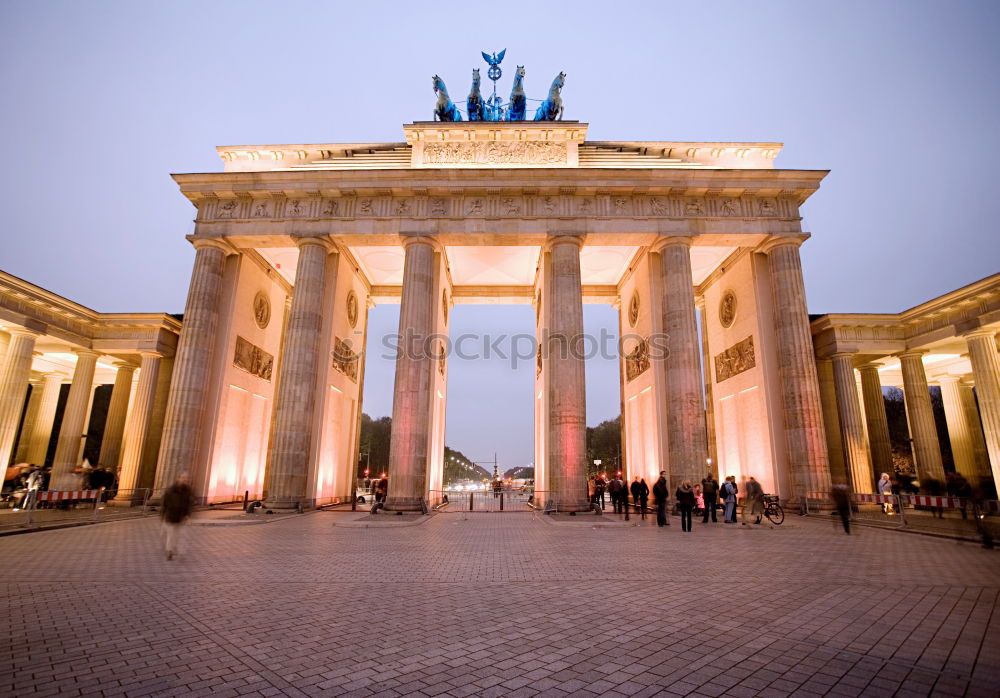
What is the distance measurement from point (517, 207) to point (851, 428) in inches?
737

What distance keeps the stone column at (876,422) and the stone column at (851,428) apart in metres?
2.10

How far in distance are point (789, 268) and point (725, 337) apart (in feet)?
17.1

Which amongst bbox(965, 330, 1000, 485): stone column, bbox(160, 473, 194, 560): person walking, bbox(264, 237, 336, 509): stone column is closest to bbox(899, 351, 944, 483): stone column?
bbox(965, 330, 1000, 485): stone column

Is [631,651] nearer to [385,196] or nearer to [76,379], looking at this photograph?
[385,196]

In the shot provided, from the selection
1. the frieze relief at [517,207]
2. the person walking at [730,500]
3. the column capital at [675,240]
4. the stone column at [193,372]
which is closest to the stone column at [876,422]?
the frieze relief at [517,207]

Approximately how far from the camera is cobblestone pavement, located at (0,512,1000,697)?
371 centimetres

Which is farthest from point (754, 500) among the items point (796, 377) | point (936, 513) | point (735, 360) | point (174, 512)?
point (174, 512)

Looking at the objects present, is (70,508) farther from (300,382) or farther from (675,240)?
(675,240)

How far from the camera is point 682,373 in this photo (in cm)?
1955

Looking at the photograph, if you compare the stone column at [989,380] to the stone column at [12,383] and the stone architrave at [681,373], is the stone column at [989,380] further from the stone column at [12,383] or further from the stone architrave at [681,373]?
the stone column at [12,383]

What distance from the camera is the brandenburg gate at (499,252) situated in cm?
1947

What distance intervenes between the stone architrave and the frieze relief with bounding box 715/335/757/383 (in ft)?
13.5

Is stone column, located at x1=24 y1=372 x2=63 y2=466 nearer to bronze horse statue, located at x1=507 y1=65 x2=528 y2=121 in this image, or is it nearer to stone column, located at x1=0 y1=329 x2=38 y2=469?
stone column, located at x1=0 y1=329 x2=38 y2=469

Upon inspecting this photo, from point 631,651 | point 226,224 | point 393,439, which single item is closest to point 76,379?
point 226,224
